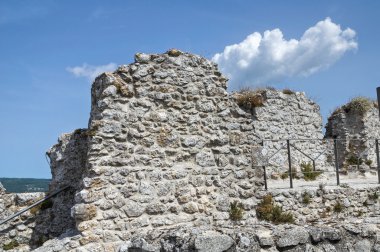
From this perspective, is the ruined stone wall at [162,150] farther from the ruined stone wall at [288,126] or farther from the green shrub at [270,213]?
the ruined stone wall at [288,126]

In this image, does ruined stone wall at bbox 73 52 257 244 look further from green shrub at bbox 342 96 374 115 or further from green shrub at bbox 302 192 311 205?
green shrub at bbox 342 96 374 115

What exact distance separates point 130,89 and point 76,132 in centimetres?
152

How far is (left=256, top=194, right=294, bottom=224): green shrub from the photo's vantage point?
9.00 meters

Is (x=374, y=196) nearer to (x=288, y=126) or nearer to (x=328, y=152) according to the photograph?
(x=288, y=126)

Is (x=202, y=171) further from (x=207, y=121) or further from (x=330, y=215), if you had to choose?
(x=330, y=215)

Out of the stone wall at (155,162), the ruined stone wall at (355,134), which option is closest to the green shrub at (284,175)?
the ruined stone wall at (355,134)

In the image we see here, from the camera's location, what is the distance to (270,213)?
29.7ft

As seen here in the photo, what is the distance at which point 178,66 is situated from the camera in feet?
28.3

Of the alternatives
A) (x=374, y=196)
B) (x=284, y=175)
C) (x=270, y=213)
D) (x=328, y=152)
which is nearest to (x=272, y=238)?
(x=270, y=213)

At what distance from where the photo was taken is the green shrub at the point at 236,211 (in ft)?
28.4

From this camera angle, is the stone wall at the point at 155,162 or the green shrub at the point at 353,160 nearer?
the stone wall at the point at 155,162

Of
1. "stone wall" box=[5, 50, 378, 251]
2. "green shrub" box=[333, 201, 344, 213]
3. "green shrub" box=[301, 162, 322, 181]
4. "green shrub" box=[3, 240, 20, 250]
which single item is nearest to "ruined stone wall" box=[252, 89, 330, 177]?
"green shrub" box=[301, 162, 322, 181]

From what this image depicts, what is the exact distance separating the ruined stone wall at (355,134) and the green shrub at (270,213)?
24.4 ft

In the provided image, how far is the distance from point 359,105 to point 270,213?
28.7 ft
